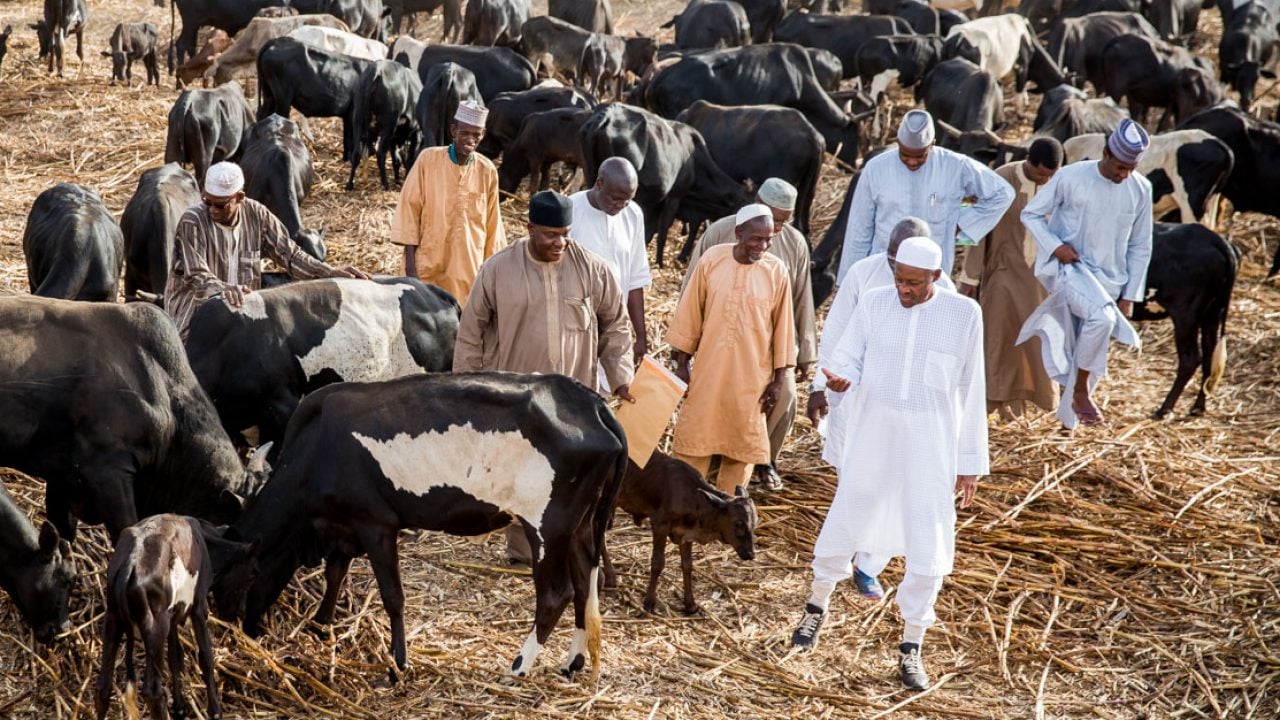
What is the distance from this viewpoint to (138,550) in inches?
184

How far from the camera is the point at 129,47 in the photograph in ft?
55.9

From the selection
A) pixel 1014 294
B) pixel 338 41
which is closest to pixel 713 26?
pixel 338 41

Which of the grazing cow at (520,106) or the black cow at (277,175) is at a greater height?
the grazing cow at (520,106)

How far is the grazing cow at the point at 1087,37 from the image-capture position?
19531mm

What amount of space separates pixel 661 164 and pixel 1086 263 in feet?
18.0

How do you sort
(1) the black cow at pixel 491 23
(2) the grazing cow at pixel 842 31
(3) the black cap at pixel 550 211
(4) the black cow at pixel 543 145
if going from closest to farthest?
(3) the black cap at pixel 550 211
(4) the black cow at pixel 543 145
(2) the grazing cow at pixel 842 31
(1) the black cow at pixel 491 23

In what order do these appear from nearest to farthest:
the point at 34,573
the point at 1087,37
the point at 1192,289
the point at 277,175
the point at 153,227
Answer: the point at 34,573, the point at 153,227, the point at 1192,289, the point at 277,175, the point at 1087,37

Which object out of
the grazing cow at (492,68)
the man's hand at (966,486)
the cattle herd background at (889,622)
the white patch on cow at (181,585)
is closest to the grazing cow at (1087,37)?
the grazing cow at (492,68)

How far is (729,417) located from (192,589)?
3052 mm

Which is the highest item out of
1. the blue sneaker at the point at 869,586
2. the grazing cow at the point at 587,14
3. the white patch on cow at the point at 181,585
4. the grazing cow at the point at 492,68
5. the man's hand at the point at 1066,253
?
the grazing cow at the point at 587,14

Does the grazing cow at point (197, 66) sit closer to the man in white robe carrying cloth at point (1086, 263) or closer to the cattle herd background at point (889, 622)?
the cattle herd background at point (889, 622)

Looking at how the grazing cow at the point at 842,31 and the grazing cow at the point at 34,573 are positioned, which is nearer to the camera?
the grazing cow at the point at 34,573

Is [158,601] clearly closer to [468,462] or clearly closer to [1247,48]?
[468,462]

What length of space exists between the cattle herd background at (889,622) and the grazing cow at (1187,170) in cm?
307
